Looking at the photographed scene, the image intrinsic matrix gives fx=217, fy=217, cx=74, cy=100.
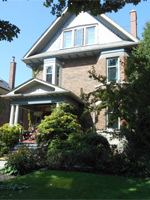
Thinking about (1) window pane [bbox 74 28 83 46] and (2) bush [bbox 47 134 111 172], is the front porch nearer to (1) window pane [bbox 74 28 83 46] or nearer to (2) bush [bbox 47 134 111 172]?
(1) window pane [bbox 74 28 83 46]

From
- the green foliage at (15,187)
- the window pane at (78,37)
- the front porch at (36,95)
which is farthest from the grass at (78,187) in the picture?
the window pane at (78,37)

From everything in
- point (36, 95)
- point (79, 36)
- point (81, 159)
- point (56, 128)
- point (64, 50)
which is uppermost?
point (79, 36)

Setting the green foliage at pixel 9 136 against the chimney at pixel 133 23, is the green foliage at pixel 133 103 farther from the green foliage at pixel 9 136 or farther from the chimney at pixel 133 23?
the chimney at pixel 133 23

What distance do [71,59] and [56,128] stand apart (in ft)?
25.2

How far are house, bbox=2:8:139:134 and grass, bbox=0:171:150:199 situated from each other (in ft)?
24.7

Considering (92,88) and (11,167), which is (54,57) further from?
(11,167)

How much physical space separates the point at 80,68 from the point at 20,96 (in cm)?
548

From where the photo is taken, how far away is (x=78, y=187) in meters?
6.81

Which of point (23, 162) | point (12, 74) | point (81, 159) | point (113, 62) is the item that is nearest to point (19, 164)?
point (23, 162)

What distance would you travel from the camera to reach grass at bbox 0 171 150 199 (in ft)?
19.8

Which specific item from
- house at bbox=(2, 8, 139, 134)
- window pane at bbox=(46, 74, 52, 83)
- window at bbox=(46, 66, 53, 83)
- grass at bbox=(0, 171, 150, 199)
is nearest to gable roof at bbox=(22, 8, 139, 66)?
house at bbox=(2, 8, 139, 134)

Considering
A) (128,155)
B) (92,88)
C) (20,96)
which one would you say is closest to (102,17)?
(92,88)

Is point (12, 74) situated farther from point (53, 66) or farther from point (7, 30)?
point (7, 30)

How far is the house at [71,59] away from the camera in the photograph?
1580 centimetres
